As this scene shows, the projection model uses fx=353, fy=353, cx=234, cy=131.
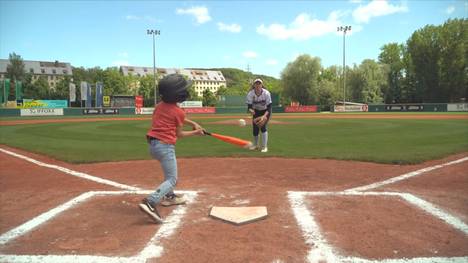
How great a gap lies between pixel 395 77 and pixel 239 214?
78487 mm

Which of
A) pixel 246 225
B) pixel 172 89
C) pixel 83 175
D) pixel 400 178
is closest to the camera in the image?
pixel 246 225

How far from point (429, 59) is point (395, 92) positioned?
368 inches

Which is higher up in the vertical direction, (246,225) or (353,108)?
(353,108)

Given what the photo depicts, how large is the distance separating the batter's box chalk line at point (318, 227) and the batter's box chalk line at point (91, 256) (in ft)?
4.69

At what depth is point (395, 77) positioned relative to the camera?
74.1 m

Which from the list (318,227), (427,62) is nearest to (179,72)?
(427,62)

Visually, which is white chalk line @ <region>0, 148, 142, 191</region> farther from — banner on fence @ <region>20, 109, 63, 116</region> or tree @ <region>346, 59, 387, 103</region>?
tree @ <region>346, 59, 387, 103</region>

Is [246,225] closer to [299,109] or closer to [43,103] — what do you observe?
[299,109]

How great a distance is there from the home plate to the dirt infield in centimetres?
10

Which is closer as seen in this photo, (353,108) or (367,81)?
(353,108)

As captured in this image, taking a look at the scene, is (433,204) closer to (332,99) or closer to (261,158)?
(261,158)

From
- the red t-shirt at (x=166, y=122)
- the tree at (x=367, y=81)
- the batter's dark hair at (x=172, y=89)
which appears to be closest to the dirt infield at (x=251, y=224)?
the red t-shirt at (x=166, y=122)

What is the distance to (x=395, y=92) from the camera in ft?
232

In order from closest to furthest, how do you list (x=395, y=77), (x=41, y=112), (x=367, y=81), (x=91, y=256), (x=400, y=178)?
(x=91, y=256) → (x=400, y=178) → (x=41, y=112) → (x=367, y=81) → (x=395, y=77)
